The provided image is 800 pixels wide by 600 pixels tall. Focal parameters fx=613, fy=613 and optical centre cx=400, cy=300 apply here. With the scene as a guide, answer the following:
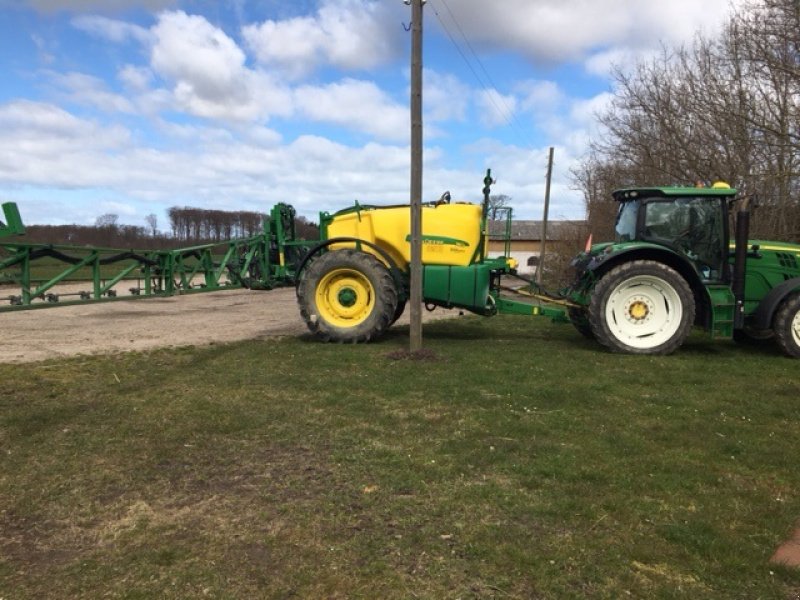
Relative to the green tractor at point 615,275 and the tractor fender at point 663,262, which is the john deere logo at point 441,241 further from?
the tractor fender at point 663,262

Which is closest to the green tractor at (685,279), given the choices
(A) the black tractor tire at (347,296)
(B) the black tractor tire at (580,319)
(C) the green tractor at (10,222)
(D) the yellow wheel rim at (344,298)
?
(B) the black tractor tire at (580,319)

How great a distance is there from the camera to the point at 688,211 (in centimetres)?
920

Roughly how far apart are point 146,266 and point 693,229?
8.47 meters

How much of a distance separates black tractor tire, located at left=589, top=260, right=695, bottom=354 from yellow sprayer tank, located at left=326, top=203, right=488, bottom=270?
2.12 meters

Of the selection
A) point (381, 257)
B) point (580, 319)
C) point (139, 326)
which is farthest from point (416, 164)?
point (139, 326)

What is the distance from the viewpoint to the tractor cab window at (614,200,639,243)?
31.3 feet

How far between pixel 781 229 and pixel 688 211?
391 inches

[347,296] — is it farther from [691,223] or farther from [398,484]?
[398,484]

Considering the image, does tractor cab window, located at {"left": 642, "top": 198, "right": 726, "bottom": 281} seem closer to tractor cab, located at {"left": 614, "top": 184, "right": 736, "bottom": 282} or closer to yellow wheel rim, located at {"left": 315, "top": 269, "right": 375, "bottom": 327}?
tractor cab, located at {"left": 614, "top": 184, "right": 736, "bottom": 282}

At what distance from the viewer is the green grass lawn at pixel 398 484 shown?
318cm

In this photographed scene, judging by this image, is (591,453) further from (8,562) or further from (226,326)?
(226,326)

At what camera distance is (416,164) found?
8742 millimetres

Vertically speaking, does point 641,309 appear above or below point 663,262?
below

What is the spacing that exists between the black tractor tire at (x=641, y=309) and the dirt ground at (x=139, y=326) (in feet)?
16.9
